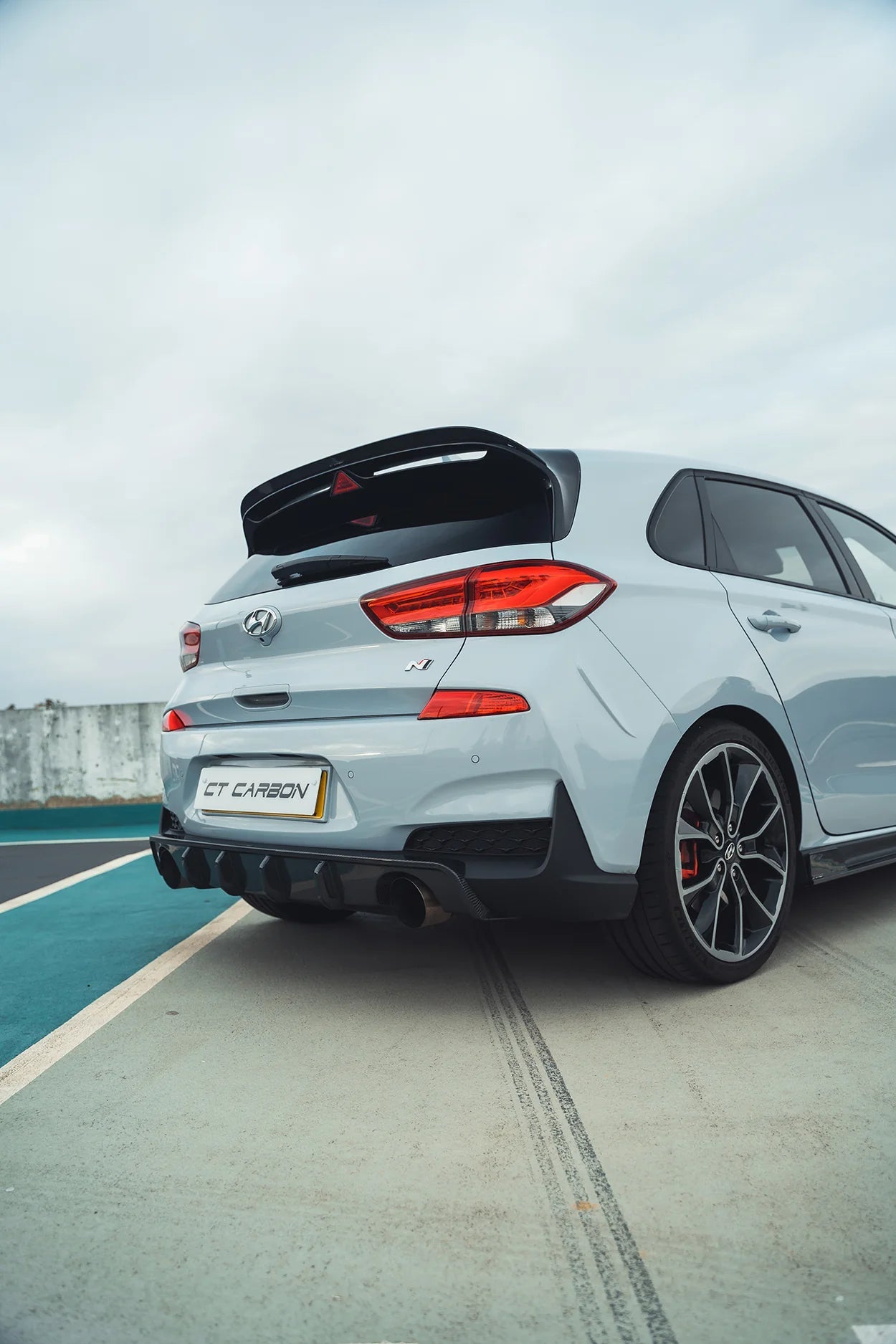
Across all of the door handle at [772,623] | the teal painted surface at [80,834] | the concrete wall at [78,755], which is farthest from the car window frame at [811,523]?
the concrete wall at [78,755]

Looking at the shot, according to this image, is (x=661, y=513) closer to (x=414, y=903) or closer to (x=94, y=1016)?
(x=414, y=903)

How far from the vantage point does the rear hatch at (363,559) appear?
2.40 m

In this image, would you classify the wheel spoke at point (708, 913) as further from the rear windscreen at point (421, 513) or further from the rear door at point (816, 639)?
the rear windscreen at point (421, 513)

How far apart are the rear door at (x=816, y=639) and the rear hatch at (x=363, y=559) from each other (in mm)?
822

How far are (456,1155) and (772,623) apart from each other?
1.97 meters

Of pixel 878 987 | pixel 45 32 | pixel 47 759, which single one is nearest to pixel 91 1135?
pixel 878 987

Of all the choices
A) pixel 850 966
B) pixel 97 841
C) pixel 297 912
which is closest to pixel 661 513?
pixel 850 966

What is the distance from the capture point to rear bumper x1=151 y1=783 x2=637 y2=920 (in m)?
2.24

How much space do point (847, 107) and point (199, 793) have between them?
5977mm

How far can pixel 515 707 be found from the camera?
2.23 meters

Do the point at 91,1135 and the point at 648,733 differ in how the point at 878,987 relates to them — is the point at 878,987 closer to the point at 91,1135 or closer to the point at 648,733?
the point at 648,733

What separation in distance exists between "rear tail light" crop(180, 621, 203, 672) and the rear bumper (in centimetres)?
86

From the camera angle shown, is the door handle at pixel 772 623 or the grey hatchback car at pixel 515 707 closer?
the grey hatchback car at pixel 515 707

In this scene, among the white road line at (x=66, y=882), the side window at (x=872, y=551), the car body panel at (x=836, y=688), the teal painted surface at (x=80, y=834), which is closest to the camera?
the car body panel at (x=836, y=688)
